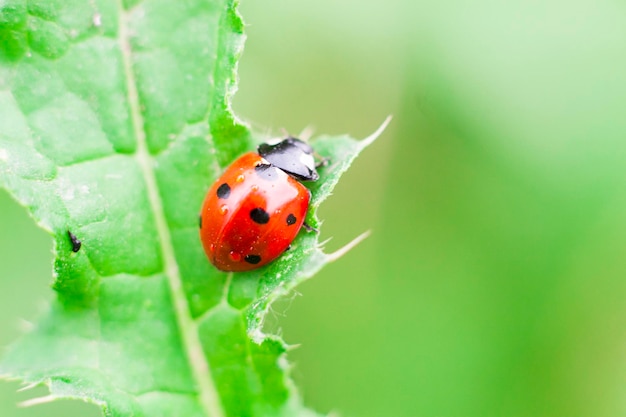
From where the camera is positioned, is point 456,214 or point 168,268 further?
point 456,214

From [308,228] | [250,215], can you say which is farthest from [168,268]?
[308,228]

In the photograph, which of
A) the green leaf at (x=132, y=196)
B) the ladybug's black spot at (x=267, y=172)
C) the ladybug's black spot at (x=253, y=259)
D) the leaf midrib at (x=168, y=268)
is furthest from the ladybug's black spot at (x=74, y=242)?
the ladybug's black spot at (x=267, y=172)

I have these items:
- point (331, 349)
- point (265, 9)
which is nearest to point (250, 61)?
point (265, 9)

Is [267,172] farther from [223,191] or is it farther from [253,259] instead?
[253,259]

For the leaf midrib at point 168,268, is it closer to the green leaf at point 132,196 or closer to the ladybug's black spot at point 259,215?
A: the green leaf at point 132,196

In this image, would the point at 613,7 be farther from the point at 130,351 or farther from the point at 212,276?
the point at 130,351

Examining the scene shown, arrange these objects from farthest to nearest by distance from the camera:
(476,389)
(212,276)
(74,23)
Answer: (476,389), (212,276), (74,23)

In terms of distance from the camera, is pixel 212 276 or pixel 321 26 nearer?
pixel 212 276
